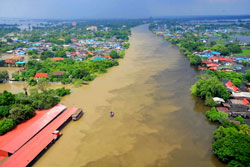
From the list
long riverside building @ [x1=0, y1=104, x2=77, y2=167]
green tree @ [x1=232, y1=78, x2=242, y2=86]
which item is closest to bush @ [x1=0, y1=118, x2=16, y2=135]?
long riverside building @ [x1=0, y1=104, x2=77, y2=167]

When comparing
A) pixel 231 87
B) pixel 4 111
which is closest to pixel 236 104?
pixel 231 87

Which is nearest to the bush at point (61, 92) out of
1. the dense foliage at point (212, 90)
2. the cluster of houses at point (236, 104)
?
the dense foliage at point (212, 90)

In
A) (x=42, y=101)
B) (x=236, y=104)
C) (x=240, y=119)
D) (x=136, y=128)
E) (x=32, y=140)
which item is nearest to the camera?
(x=32, y=140)

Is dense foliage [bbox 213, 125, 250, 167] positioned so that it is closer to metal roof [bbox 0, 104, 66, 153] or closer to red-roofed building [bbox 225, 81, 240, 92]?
red-roofed building [bbox 225, 81, 240, 92]

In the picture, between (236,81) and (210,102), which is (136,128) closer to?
(210,102)

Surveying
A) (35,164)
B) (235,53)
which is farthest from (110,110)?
(235,53)

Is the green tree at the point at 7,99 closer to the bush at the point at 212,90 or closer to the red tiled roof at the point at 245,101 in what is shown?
the bush at the point at 212,90

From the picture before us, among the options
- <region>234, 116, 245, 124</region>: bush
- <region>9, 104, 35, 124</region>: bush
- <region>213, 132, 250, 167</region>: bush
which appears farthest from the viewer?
<region>234, 116, 245, 124</region>: bush
